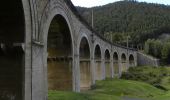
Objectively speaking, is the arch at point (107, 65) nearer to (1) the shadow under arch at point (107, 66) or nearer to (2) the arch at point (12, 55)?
(1) the shadow under arch at point (107, 66)

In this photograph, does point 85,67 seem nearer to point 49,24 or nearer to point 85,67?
point 85,67

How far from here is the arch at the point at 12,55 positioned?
15242 mm

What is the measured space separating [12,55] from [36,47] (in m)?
2.24

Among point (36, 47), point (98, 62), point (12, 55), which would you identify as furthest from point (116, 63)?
point (12, 55)

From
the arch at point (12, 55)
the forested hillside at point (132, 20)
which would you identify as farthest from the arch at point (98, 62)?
the forested hillside at point (132, 20)

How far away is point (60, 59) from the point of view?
29109 mm

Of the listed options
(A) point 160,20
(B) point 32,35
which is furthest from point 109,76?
(A) point 160,20

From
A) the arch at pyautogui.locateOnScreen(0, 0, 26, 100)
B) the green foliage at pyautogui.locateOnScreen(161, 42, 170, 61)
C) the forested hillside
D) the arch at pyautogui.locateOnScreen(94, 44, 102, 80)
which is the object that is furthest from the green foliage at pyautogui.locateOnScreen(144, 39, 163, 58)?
the arch at pyautogui.locateOnScreen(0, 0, 26, 100)

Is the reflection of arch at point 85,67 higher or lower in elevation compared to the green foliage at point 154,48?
lower

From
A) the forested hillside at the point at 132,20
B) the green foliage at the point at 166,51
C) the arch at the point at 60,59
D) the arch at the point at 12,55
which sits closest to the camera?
the arch at the point at 12,55

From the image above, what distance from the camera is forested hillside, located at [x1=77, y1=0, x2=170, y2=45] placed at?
13225 centimetres

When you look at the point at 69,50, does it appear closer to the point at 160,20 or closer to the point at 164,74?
the point at 164,74

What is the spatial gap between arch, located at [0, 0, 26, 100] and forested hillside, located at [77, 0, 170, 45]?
107 m

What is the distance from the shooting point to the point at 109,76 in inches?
2207
